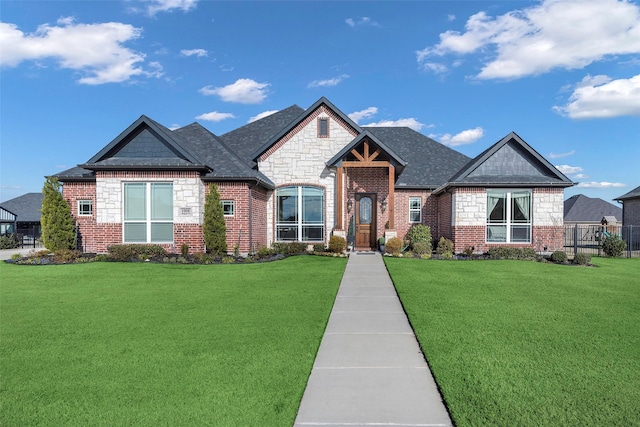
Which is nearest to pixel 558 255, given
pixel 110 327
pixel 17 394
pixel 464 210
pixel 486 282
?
pixel 464 210

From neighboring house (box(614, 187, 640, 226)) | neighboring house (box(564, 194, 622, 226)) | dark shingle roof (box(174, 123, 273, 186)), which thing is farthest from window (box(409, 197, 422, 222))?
neighboring house (box(564, 194, 622, 226))

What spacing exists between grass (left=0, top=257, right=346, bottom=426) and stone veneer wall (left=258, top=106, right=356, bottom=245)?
9039 millimetres

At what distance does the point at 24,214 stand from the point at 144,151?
31526 millimetres

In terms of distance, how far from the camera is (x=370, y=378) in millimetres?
4848

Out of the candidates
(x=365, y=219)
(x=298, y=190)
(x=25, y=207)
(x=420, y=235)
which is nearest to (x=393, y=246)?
(x=420, y=235)

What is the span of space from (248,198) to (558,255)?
12718mm

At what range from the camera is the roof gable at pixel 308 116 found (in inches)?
766

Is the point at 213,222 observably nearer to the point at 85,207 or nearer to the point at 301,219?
the point at 301,219

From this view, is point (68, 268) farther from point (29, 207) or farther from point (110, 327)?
point (29, 207)

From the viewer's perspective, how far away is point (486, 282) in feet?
37.6

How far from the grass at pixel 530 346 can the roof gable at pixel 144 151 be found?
1085cm

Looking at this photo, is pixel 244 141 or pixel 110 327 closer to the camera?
pixel 110 327

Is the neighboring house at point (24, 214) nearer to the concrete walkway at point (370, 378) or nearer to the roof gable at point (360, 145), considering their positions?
the roof gable at point (360, 145)

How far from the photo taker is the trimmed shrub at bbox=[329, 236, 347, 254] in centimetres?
1736
